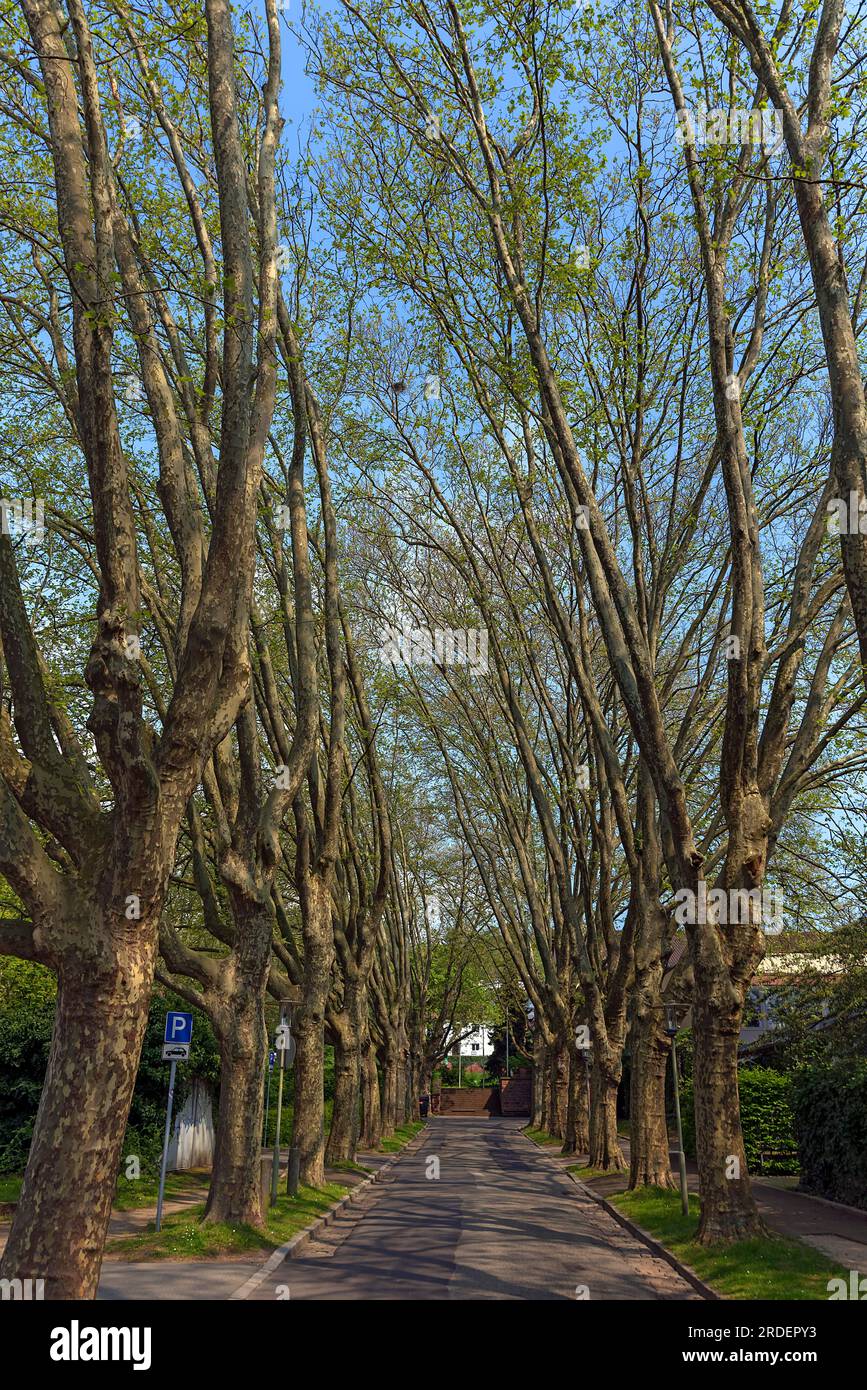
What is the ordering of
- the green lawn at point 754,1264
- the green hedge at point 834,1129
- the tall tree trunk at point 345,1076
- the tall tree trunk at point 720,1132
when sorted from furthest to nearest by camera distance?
the tall tree trunk at point 345,1076, the green hedge at point 834,1129, the tall tree trunk at point 720,1132, the green lawn at point 754,1264

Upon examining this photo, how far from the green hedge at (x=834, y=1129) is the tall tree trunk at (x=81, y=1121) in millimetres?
13364

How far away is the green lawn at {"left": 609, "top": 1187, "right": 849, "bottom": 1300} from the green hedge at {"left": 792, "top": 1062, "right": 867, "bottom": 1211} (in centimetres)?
398

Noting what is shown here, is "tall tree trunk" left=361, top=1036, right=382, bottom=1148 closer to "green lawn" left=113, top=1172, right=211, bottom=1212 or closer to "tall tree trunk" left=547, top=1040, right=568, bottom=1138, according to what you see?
"tall tree trunk" left=547, top=1040, right=568, bottom=1138

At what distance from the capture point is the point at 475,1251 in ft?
41.2

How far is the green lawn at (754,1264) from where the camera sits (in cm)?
938

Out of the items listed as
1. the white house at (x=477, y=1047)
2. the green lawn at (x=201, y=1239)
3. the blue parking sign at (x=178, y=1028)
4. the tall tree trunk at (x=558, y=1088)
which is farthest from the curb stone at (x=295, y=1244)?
the white house at (x=477, y=1047)

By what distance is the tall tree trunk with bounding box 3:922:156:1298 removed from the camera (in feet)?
20.1

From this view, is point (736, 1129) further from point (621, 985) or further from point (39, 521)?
point (39, 521)

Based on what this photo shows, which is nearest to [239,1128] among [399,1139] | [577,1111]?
[577,1111]

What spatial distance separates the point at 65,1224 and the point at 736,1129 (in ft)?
26.0

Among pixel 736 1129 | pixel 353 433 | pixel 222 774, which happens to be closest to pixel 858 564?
pixel 736 1129

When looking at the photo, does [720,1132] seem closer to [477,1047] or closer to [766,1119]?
[766,1119]

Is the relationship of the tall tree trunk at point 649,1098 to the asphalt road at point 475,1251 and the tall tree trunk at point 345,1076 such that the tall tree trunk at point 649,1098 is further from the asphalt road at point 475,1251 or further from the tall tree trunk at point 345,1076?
the tall tree trunk at point 345,1076

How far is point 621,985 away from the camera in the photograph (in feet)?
68.2
